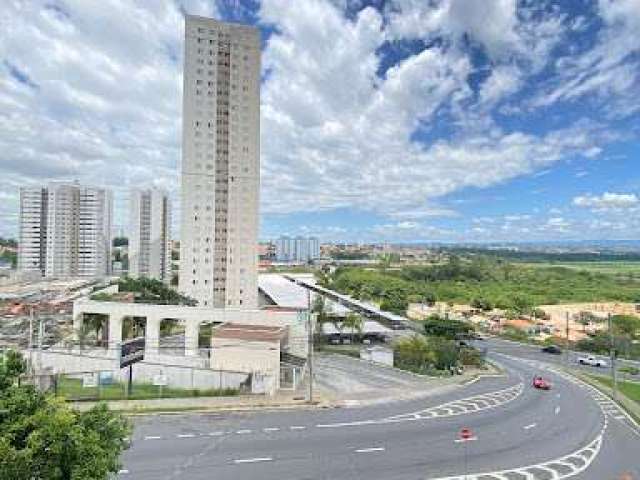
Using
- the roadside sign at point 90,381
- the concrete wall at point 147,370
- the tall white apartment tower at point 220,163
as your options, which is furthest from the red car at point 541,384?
the tall white apartment tower at point 220,163

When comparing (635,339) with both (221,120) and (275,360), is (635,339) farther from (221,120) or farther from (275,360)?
(221,120)

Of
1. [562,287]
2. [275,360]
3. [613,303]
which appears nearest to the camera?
[275,360]

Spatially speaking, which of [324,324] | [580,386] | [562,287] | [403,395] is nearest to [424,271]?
[562,287]

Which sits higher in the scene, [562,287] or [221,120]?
[221,120]

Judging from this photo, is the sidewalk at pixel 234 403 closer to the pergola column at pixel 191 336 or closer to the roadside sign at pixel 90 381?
the roadside sign at pixel 90 381

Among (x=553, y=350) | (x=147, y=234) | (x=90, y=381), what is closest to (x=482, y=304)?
(x=553, y=350)
